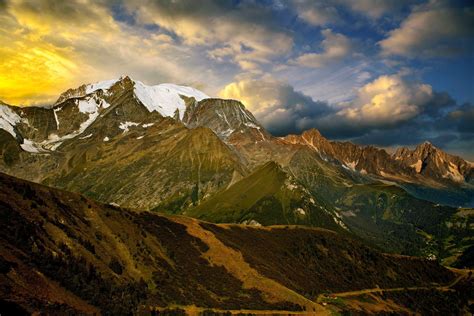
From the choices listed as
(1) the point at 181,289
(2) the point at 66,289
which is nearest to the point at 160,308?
(1) the point at 181,289

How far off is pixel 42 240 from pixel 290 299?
77985 millimetres

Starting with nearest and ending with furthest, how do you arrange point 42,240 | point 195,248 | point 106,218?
point 42,240, point 106,218, point 195,248

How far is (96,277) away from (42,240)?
42.9 feet

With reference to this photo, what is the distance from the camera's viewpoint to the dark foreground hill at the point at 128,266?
7875 cm

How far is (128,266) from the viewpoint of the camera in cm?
11125

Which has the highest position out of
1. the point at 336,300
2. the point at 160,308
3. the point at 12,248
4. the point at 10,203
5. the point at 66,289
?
the point at 10,203

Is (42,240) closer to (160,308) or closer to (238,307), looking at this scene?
(160,308)

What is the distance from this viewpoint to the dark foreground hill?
3100 inches

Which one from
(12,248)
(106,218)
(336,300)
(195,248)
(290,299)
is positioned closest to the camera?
(12,248)

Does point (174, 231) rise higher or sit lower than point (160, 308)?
higher

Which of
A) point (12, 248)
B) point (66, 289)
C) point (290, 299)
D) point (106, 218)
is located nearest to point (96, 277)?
point (66, 289)

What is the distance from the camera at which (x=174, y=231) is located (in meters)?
154

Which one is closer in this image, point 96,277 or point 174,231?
point 96,277

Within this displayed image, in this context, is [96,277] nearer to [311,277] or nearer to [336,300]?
[336,300]
